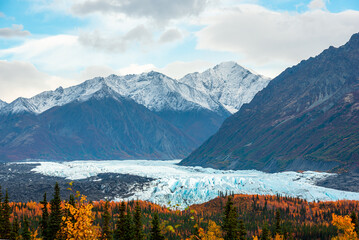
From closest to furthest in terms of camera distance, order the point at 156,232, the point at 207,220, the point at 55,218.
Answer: the point at 156,232 < the point at 55,218 < the point at 207,220

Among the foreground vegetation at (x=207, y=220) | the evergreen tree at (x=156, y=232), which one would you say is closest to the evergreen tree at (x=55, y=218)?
the foreground vegetation at (x=207, y=220)

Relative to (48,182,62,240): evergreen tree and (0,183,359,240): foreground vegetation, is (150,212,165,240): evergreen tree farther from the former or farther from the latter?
(48,182,62,240): evergreen tree

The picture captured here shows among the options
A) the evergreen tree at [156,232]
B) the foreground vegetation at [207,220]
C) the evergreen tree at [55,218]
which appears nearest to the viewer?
the evergreen tree at [156,232]

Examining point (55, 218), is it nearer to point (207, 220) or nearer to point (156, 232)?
point (156, 232)

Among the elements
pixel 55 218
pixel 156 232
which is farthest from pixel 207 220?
pixel 156 232

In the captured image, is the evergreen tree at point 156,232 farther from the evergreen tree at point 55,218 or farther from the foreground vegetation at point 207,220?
the evergreen tree at point 55,218

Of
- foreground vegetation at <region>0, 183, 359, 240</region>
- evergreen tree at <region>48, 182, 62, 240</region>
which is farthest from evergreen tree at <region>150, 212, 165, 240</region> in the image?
evergreen tree at <region>48, 182, 62, 240</region>

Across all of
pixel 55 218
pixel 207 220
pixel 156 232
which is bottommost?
pixel 207 220

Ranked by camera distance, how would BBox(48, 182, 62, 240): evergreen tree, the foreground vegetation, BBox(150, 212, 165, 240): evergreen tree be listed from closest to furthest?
BBox(150, 212, 165, 240): evergreen tree < the foreground vegetation < BBox(48, 182, 62, 240): evergreen tree

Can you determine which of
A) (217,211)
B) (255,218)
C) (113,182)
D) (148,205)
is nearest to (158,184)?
(113,182)
